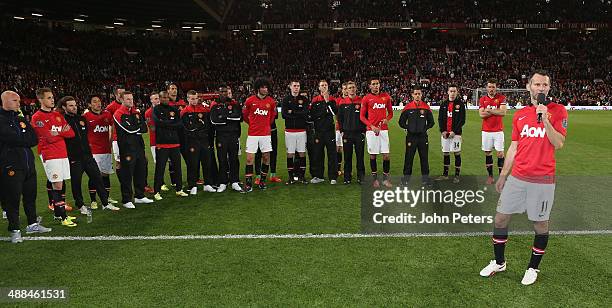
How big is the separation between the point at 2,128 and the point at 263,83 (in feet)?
15.0

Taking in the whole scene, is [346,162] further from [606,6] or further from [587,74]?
[606,6]

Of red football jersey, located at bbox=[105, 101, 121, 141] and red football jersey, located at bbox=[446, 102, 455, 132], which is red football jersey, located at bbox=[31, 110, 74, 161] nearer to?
red football jersey, located at bbox=[105, 101, 121, 141]

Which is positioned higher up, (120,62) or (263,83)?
(120,62)

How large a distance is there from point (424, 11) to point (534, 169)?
55.2 m

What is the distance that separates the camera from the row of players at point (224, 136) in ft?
25.3

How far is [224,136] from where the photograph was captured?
9.19 metres

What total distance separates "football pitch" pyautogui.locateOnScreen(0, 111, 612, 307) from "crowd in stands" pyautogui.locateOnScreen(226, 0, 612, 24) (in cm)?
5014

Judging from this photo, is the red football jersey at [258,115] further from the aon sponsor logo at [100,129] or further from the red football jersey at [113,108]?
the aon sponsor logo at [100,129]

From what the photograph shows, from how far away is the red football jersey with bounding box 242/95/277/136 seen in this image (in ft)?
30.4

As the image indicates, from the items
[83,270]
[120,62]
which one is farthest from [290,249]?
[120,62]

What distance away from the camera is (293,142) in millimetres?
9914

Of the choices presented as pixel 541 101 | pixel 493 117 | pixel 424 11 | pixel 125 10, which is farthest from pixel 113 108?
pixel 424 11

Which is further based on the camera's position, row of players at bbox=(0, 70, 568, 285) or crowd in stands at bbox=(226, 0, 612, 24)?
crowd in stands at bbox=(226, 0, 612, 24)

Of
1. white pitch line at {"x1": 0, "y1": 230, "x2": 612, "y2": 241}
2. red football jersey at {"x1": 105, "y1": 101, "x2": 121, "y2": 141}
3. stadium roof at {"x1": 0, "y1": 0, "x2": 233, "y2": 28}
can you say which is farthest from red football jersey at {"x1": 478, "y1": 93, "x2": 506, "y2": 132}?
stadium roof at {"x1": 0, "y1": 0, "x2": 233, "y2": 28}
